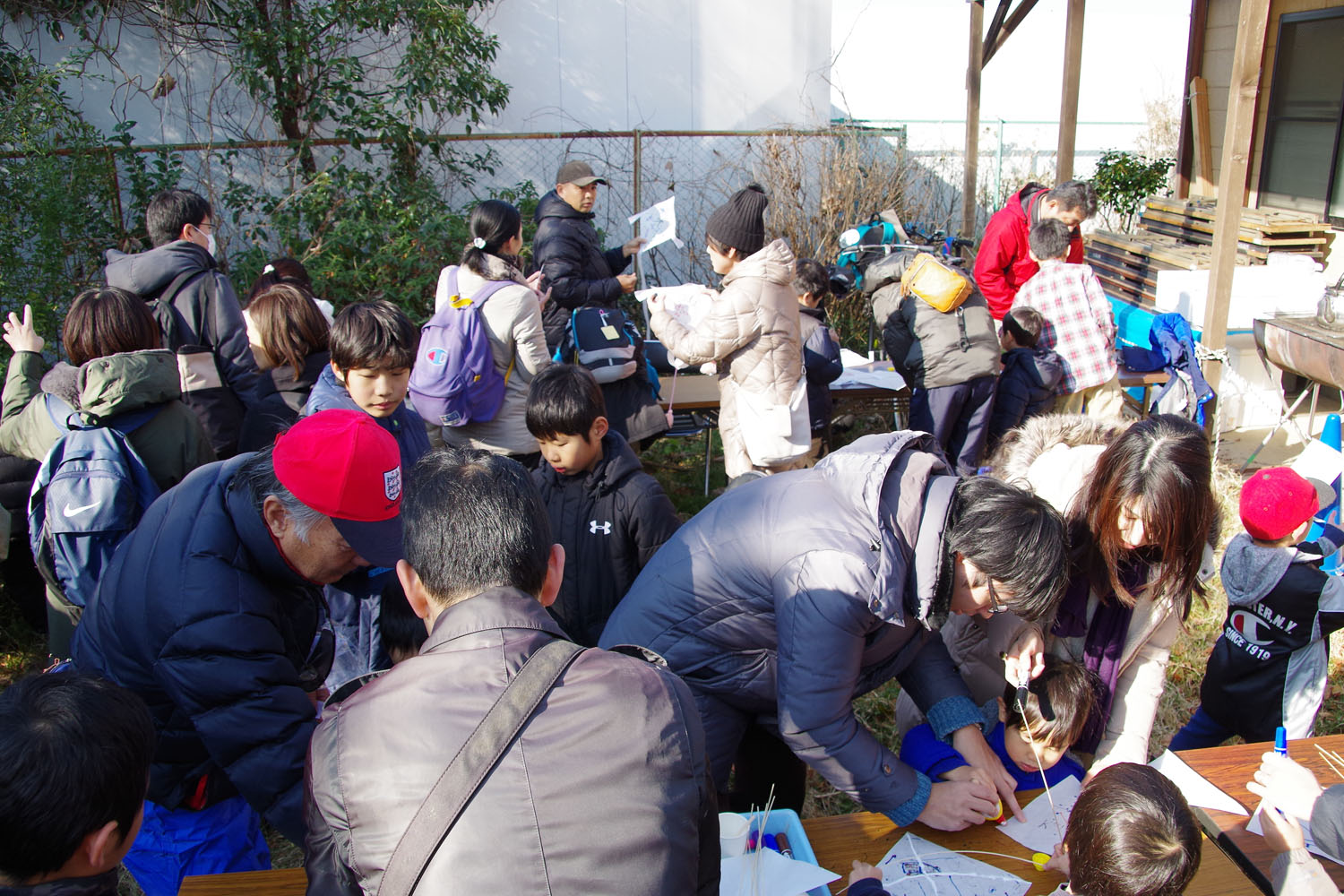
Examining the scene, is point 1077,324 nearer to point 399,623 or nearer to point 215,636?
point 399,623

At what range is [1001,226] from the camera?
5668 mm

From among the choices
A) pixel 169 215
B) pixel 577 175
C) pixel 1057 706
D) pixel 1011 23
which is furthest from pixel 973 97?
pixel 1057 706

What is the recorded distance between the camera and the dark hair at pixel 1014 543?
170 cm

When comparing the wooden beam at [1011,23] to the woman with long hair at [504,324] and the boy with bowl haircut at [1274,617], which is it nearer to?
the woman with long hair at [504,324]

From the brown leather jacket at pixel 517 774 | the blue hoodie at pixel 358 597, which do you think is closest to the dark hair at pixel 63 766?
the brown leather jacket at pixel 517 774

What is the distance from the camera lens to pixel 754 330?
3861 millimetres

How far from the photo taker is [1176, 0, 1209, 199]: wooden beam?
884cm

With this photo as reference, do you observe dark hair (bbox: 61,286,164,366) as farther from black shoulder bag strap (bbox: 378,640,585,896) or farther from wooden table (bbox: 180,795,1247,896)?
black shoulder bag strap (bbox: 378,640,585,896)

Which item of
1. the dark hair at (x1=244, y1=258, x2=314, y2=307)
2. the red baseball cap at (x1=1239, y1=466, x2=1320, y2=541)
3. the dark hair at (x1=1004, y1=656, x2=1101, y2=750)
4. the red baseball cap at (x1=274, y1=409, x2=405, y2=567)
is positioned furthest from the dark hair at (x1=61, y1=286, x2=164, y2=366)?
the red baseball cap at (x1=1239, y1=466, x2=1320, y2=541)

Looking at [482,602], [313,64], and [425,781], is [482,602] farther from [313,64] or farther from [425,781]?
[313,64]

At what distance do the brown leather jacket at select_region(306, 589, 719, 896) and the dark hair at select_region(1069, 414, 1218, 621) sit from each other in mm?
1369

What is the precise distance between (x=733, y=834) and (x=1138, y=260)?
7.67m

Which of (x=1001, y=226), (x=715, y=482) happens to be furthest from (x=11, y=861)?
(x=1001, y=226)

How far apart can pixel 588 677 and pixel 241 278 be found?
7271 millimetres
